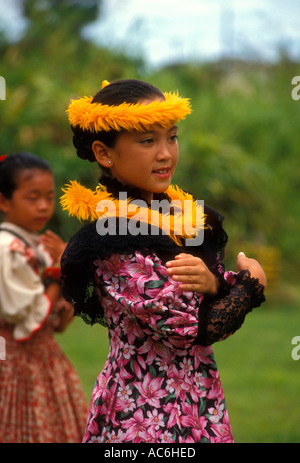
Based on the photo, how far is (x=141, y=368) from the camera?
2432mm

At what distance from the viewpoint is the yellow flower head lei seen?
2.41 m

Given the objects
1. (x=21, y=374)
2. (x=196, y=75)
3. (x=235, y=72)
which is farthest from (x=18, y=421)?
(x=235, y=72)

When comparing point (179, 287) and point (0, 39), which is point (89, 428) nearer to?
point (179, 287)

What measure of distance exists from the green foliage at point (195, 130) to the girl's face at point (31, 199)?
494 centimetres

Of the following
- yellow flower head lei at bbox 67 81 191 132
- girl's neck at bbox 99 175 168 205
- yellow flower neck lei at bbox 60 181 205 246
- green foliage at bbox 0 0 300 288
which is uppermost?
green foliage at bbox 0 0 300 288

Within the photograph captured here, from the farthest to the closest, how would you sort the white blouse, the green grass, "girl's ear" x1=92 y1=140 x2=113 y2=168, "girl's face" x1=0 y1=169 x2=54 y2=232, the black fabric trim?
the green grass < "girl's face" x1=0 y1=169 x2=54 y2=232 < the white blouse < "girl's ear" x1=92 y1=140 x2=113 y2=168 < the black fabric trim

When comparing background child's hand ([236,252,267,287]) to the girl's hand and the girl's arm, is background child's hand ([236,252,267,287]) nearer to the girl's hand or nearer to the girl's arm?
the girl's arm

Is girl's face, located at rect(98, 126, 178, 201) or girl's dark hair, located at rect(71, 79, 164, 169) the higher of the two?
girl's dark hair, located at rect(71, 79, 164, 169)

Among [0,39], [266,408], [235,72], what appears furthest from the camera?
[235,72]

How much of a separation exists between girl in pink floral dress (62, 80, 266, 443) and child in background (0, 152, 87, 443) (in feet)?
3.72

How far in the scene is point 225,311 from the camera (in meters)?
2.30

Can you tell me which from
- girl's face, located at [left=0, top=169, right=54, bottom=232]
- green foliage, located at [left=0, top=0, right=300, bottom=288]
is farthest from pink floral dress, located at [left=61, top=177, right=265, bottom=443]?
green foliage, located at [left=0, top=0, right=300, bottom=288]

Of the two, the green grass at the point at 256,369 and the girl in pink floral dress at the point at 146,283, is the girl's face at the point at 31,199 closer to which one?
the girl in pink floral dress at the point at 146,283
